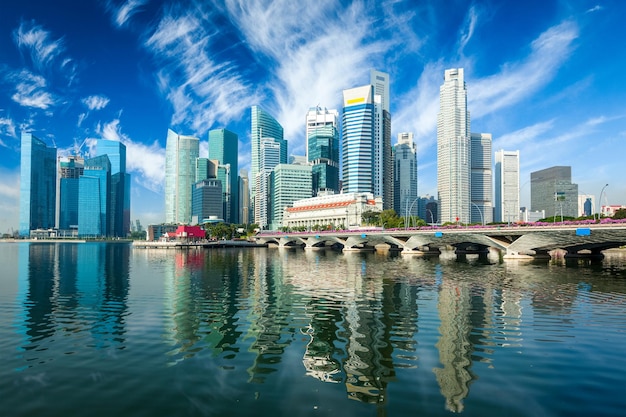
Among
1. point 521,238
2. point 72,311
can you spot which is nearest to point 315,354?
point 72,311

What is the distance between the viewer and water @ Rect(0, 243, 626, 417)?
14.5 meters

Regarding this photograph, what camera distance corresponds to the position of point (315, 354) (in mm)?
20453

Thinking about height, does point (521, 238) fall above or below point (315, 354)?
above

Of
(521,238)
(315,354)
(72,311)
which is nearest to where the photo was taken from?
(315,354)

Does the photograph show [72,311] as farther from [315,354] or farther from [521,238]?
[521,238]

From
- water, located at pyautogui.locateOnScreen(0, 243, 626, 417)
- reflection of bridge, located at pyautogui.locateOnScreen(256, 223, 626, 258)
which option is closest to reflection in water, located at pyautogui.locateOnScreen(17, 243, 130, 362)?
water, located at pyautogui.locateOnScreen(0, 243, 626, 417)

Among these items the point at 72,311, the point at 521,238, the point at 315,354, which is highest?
the point at 521,238

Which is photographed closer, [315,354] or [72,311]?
[315,354]

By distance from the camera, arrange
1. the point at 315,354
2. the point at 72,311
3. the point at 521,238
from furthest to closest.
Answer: the point at 521,238 < the point at 72,311 < the point at 315,354

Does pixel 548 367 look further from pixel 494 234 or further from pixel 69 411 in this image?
pixel 494 234

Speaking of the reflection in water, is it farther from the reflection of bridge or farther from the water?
the reflection of bridge

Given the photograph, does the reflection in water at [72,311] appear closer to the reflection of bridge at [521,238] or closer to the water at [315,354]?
the water at [315,354]

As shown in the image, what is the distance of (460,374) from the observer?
679 inches

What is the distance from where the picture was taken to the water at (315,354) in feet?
47.6
